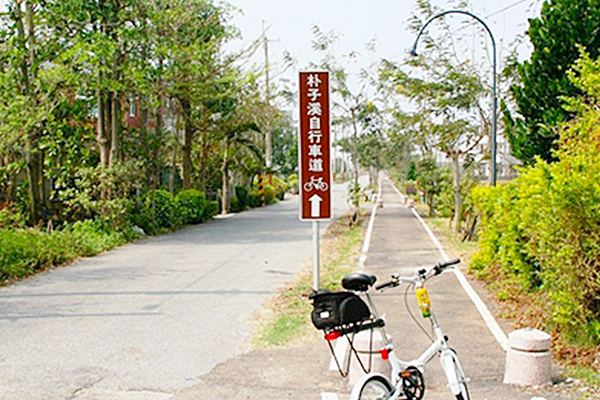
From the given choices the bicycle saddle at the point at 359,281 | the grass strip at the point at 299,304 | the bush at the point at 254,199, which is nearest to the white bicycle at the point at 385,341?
the bicycle saddle at the point at 359,281

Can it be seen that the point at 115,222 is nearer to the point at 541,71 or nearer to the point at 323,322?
the point at 541,71

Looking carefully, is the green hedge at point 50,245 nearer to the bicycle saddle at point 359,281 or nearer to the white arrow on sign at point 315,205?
the white arrow on sign at point 315,205

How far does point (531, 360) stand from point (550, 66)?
7184mm

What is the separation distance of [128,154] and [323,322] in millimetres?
18695

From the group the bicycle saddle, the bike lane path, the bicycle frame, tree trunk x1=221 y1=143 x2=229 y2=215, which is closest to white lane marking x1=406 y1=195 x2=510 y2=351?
the bike lane path

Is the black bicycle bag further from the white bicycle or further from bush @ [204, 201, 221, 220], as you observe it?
bush @ [204, 201, 221, 220]

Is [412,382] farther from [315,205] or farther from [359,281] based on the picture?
[315,205]

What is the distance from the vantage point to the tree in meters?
11.6

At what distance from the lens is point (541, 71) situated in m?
12.2

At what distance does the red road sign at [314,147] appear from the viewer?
390 inches

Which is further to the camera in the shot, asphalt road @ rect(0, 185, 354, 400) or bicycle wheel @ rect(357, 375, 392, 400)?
asphalt road @ rect(0, 185, 354, 400)

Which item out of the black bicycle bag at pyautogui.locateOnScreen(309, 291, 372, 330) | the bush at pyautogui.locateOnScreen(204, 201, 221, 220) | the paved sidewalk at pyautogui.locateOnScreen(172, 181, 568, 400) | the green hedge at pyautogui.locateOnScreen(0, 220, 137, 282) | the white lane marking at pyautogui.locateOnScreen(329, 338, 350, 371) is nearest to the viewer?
the black bicycle bag at pyautogui.locateOnScreen(309, 291, 372, 330)

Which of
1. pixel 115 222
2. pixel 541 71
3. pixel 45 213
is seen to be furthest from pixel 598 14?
pixel 45 213

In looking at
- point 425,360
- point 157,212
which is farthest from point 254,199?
point 425,360
